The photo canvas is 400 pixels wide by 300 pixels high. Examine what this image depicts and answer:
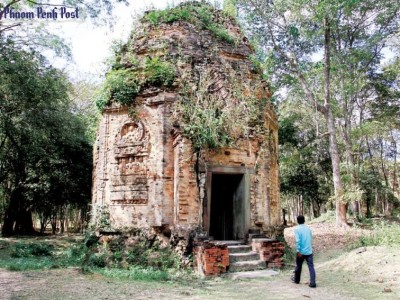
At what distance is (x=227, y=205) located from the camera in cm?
1167

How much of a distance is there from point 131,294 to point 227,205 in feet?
18.0

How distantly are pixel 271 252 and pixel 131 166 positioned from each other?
460 cm

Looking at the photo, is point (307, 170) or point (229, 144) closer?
point (229, 144)

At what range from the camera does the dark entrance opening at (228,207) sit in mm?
10836

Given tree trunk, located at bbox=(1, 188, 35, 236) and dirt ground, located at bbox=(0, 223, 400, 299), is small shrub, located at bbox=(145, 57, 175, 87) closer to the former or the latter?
dirt ground, located at bbox=(0, 223, 400, 299)

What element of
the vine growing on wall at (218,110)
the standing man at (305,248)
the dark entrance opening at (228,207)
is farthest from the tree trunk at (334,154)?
the standing man at (305,248)

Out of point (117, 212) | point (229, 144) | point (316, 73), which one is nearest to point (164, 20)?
point (229, 144)

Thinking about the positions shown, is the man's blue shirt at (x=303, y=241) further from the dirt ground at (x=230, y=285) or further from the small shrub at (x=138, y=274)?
the small shrub at (x=138, y=274)

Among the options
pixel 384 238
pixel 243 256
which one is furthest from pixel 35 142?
pixel 384 238

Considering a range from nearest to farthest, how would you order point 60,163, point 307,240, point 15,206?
1. point 307,240
2. point 60,163
3. point 15,206

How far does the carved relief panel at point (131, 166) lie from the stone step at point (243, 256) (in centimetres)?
286

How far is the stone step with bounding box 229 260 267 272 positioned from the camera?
29.8 ft

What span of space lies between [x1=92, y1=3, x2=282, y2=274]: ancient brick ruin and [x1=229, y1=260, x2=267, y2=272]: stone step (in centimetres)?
50

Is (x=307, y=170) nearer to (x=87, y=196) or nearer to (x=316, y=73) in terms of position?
(x=316, y=73)
